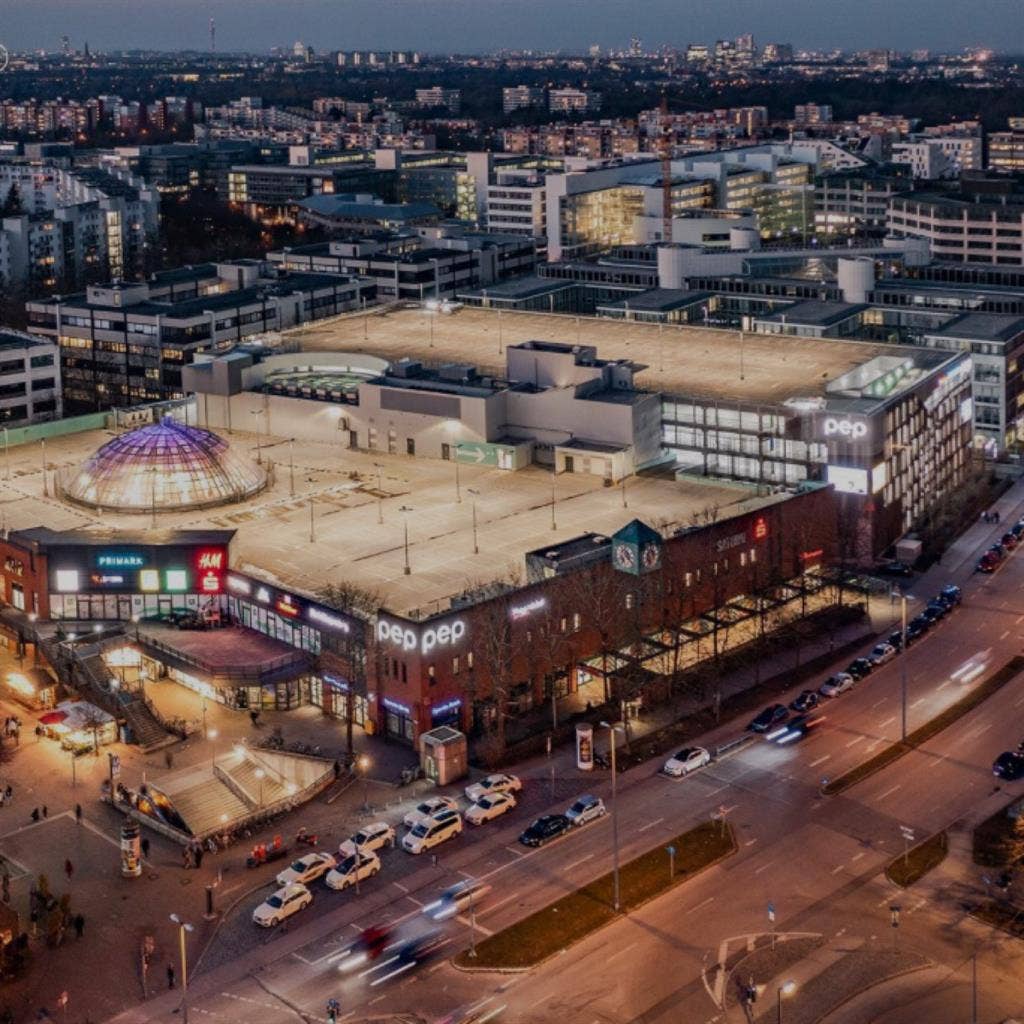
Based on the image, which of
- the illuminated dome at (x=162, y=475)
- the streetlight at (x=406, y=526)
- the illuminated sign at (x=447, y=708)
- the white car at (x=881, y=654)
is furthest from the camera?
the illuminated dome at (x=162, y=475)

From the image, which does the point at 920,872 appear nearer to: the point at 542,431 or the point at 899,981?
the point at 899,981

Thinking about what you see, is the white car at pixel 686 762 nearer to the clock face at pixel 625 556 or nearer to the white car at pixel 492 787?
the white car at pixel 492 787

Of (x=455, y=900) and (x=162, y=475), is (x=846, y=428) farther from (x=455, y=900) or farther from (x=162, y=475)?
(x=455, y=900)

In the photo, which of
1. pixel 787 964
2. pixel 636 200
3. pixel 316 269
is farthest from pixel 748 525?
pixel 636 200

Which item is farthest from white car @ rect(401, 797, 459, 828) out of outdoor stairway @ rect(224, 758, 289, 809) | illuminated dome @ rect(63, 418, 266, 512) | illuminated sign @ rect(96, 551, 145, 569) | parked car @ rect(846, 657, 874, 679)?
illuminated dome @ rect(63, 418, 266, 512)

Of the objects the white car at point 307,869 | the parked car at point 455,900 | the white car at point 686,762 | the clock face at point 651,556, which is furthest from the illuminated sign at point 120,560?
the parked car at point 455,900
